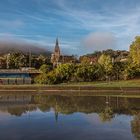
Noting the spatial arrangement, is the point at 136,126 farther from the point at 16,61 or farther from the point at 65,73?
the point at 16,61

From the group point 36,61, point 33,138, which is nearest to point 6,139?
point 33,138

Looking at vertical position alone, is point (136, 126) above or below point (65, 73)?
below

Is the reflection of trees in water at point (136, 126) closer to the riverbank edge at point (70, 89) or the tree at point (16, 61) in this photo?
the riverbank edge at point (70, 89)

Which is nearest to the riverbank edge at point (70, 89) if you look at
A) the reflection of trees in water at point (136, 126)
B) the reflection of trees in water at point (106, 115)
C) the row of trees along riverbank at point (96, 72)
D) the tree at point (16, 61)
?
the row of trees along riverbank at point (96, 72)

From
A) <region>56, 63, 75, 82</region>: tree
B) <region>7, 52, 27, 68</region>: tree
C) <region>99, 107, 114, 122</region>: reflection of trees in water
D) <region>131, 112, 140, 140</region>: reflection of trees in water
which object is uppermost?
<region>7, 52, 27, 68</region>: tree

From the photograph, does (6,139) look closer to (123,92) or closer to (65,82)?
(123,92)

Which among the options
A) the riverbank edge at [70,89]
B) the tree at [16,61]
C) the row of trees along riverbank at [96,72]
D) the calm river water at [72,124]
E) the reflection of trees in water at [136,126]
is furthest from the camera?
the tree at [16,61]

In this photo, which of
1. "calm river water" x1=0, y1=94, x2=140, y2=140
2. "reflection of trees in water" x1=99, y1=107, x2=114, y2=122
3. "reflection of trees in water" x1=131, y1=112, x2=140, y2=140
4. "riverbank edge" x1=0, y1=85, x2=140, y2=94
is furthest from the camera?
"riverbank edge" x1=0, y1=85, x2=140, y2=94

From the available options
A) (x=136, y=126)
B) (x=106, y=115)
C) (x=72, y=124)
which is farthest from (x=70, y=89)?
(x=136, y=126)

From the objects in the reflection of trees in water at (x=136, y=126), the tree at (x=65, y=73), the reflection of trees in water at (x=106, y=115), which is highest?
the tree at (x=65, y=73)

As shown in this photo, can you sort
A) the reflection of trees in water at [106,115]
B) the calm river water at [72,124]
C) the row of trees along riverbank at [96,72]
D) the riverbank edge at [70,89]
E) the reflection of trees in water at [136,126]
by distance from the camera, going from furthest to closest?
the row of trees along riverbank at [96,72] < the riverbank edge at [70,89] < the reflection of trees in water at [106,115] < the reflection of trees in water at [136,126] < the calm river water at [72,124]

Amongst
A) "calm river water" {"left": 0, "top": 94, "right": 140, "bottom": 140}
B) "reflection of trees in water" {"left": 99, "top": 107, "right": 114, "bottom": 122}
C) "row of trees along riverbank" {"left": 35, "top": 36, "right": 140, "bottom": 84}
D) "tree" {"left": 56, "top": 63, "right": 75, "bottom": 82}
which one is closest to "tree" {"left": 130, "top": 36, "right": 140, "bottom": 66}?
"row of trees along riverbank" {"left": 35, "top": 36, "right": 140, "bottom": 84}

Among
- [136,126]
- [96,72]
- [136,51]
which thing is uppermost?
[136,51]

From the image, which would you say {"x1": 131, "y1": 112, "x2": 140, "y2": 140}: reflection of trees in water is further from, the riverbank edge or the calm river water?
the riverbank edge
